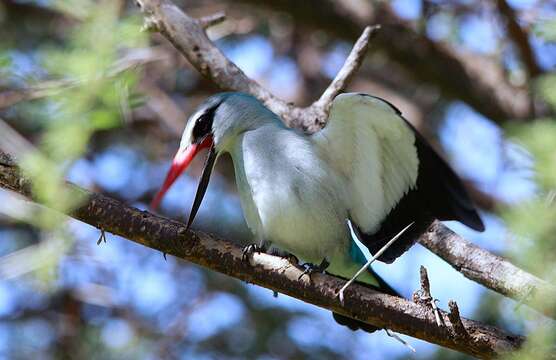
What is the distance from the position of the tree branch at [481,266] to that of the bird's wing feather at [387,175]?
15 cm

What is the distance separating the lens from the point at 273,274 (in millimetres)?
3787

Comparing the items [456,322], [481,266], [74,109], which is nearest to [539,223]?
[456,322]

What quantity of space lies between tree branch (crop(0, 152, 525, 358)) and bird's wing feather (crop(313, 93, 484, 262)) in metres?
0.78

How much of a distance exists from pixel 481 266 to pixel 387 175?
2.58ft

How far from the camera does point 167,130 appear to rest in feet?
26.0

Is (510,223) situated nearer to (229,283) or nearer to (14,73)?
(14,73)

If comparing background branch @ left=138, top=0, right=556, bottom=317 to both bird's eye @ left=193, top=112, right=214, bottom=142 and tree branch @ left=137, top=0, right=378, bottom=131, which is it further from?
bird's eye @ left=193, top=112, right=214, bottom=142

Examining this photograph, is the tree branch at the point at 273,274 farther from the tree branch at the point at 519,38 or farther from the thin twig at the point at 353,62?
the tree branch at the point at 519,38

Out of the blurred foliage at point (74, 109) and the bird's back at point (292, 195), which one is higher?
the blurred foliage at point (74, 109)

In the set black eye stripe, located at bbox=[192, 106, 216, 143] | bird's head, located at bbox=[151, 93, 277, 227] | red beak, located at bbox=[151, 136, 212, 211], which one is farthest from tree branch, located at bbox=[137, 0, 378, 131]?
red beak, located at bbox=[151, 136, 212, 211]

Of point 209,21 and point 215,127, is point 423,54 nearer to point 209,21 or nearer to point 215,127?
point 209,21

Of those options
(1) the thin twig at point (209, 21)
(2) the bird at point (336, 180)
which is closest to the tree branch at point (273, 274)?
(2) the bird at point (336, 180)

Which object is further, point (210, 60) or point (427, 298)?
point (210, 60)

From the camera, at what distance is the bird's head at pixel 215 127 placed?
480cm
